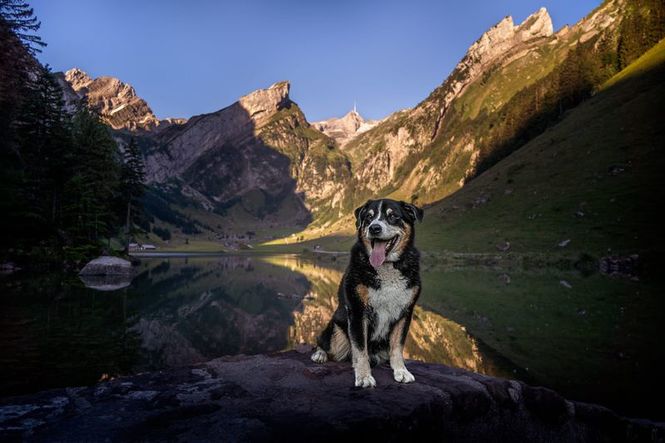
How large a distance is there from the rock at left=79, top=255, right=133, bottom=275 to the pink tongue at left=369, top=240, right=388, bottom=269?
165ft

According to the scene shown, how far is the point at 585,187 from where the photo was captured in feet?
223

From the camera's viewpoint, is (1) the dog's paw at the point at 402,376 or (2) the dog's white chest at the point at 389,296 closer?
(1) the dog's paw at the point at 402,376

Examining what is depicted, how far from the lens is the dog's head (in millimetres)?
6504

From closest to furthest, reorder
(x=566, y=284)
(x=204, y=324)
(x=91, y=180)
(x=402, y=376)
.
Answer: (x=402, y=376) → (x=204, y=324) → (x=566, y=284) → (x=91, y=180)

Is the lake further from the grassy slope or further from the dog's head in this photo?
the dog's head

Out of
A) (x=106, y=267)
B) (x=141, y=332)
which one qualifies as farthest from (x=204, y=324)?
(x=106, y=267)

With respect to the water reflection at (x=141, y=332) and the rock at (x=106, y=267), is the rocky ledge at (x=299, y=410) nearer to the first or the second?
the water reflection at (x=141, y=332)

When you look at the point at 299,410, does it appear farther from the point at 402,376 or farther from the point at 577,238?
the point at 577,238

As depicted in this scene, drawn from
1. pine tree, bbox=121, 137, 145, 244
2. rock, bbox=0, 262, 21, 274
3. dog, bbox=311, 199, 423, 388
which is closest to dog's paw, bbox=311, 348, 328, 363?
dog, bbox=311, 199, 423, 388

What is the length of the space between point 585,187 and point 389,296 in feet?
254

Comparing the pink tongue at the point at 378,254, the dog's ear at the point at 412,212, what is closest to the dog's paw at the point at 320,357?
the pink tongue at the point at 378,254

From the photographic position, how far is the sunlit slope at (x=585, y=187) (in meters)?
56.0

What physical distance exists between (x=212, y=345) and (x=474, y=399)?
14.2 metres

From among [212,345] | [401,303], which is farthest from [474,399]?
[212,345]
